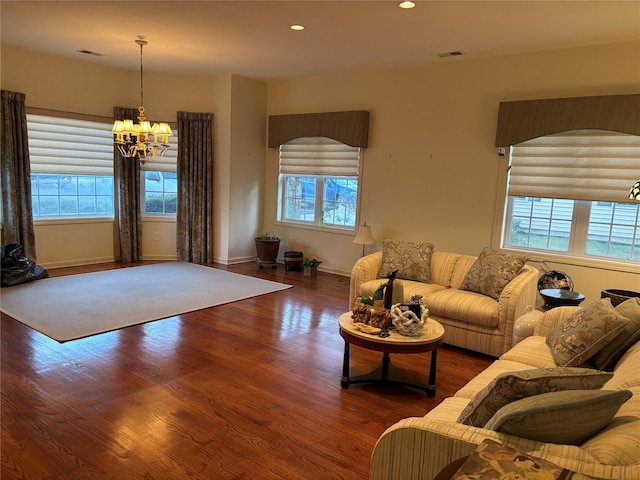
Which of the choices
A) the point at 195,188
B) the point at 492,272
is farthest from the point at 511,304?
the point at 195,188

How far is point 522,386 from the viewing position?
1.62 m

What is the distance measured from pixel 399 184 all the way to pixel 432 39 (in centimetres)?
194

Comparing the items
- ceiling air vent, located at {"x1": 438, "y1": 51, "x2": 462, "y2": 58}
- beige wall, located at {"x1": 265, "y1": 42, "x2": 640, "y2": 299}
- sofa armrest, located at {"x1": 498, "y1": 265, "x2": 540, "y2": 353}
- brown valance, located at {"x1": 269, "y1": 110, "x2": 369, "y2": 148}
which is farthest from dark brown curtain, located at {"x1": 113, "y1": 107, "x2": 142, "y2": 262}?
sofa armrest, located at {"x1": 498, "y1": 265, "x2": 540, "y2": 353}

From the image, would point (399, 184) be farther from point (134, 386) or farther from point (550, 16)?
point (134, 386)

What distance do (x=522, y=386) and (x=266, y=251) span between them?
5657 mm

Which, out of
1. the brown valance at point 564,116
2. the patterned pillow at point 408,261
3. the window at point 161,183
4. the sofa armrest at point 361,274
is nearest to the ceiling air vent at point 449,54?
the brown valance at point 564,116

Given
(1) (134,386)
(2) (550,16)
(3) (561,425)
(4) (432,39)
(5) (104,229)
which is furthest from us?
(5) (104,229)

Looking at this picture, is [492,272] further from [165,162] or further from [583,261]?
[165,162]

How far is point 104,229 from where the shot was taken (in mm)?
7109

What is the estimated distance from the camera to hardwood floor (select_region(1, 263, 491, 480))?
234 cm

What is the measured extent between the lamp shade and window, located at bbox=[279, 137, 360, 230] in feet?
1.71

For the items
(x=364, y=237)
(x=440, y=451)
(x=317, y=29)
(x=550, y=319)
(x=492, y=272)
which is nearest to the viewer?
(x=440, y=451)

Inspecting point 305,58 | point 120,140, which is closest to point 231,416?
point 120,140

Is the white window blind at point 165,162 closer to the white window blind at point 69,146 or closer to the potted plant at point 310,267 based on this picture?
the white window blind at point 69,146
